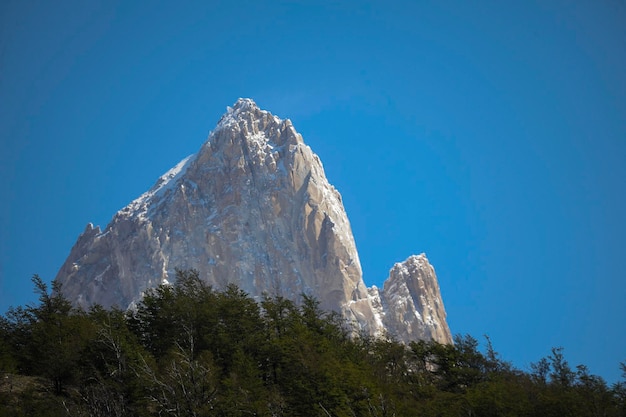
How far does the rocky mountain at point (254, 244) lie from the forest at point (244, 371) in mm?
93032

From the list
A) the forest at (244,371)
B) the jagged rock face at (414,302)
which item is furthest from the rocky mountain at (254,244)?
the forest at (244,371)

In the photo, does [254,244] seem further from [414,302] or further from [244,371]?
[244,371]

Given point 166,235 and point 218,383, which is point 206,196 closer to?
point 166,235

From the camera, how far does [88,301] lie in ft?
567

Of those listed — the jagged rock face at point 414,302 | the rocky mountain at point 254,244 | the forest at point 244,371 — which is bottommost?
the forest at point 244,371

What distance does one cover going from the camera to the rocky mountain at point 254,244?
168 metres

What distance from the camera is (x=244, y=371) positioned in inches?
2082

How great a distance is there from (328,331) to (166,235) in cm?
11609

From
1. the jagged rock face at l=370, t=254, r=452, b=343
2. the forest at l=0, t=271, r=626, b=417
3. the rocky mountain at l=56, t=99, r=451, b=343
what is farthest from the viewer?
the jagged rock face at l=370, t=254, r=452, b=343

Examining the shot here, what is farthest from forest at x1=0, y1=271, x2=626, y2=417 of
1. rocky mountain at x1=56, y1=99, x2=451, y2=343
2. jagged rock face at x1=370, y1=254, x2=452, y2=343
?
jagged rock face at x1=370, y1=254, x2=452, y2=343

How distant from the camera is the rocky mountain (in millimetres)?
167750

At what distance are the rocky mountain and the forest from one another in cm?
9303

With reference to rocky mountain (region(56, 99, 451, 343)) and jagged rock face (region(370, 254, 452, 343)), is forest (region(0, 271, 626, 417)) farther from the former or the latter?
jagged rock face (region(370, 254, 452, 343))

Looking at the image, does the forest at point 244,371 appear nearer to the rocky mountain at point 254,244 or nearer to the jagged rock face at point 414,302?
the rocky mountain at point 254,244
